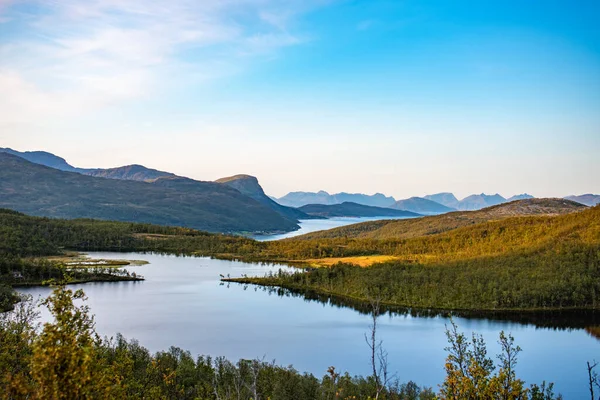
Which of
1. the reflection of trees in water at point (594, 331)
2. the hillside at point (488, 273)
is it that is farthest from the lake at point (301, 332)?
the hillside at point (488, 273)

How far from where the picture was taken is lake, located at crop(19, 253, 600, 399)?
64938 mm

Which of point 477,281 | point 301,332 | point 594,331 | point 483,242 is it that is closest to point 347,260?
point 483,242

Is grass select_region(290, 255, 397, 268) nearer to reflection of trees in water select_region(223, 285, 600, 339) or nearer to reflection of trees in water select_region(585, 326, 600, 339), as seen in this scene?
reflection of trees in water select_region(223, 285, 600, 339)

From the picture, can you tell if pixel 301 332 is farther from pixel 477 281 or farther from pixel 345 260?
pixel 345 260

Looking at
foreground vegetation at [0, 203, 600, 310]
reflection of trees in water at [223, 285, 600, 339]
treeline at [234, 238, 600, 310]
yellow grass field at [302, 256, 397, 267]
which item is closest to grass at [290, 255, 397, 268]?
yellow grass field at [302, 256, 397, 267]

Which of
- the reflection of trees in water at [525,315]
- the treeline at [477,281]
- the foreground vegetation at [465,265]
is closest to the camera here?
the reflection of trees in water at [525,315]

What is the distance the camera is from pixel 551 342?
78125 mm

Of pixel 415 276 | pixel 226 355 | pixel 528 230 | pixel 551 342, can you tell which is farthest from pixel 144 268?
pixel 528 230

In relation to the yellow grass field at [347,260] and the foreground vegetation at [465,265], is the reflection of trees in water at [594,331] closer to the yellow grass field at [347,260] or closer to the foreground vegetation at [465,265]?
the foreground vegetation at [465,265]

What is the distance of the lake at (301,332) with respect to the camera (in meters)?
64.9

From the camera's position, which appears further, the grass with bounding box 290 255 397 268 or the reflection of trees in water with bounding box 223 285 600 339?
the grass with bounding box 290 255 397 268

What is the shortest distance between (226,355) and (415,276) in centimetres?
6643

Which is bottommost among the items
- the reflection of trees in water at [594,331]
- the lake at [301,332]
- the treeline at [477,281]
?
the lake at [301,332]

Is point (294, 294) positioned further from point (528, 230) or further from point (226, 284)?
point (528, 230)
